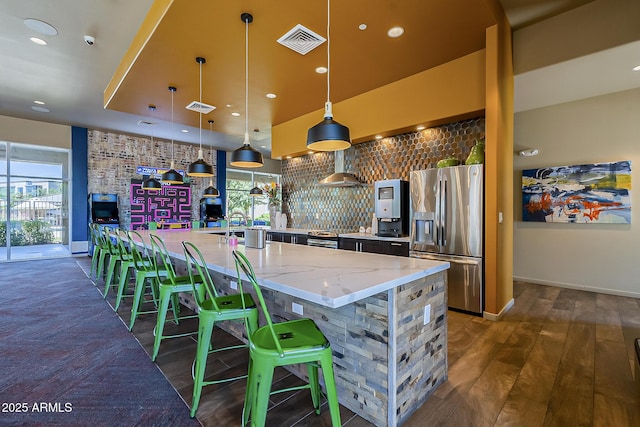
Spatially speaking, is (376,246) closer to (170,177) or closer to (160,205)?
(170,177)

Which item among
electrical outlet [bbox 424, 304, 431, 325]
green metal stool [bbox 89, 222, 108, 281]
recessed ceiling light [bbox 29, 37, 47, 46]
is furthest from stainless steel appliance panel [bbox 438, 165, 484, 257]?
recessed ceiling light [bbox 29, 37, 47, 46]

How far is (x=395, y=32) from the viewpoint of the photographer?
3.12 m

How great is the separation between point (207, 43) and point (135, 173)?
22.6ft

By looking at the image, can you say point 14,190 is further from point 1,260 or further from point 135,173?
point 135,173

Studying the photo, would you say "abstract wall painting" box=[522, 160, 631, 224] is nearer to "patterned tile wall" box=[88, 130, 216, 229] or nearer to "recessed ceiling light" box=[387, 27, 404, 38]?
"recessed ceiling light" box=[387, 27, 404, 38]

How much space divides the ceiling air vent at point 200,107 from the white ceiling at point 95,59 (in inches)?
45.7

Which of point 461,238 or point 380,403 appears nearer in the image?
point 380,403

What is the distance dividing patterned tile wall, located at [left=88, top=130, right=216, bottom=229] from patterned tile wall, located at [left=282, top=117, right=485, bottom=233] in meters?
4.84

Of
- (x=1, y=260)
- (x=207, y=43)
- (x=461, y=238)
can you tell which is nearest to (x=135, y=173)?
(x=1, y=260)

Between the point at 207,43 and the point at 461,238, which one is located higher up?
the point at 207,43

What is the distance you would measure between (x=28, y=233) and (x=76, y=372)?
307 inches

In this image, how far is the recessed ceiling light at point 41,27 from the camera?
136 inches

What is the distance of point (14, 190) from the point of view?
7.24 meters

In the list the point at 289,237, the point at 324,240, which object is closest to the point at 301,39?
the point at 324,240
